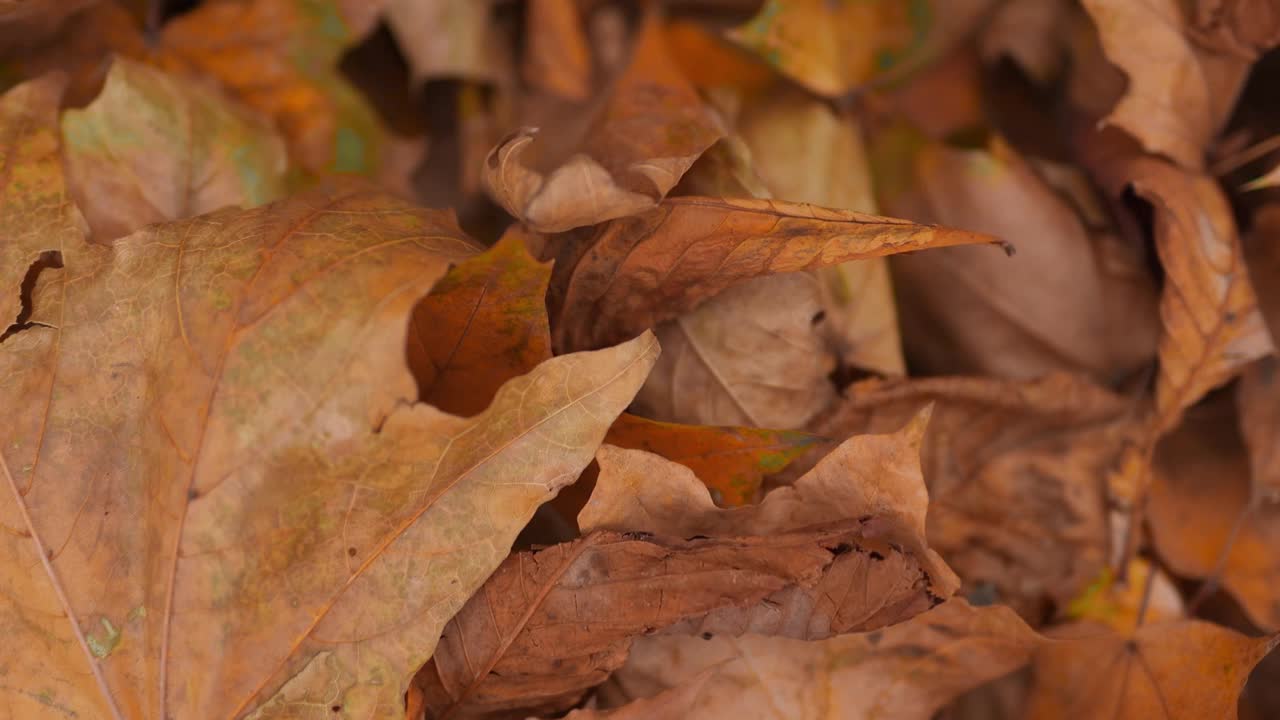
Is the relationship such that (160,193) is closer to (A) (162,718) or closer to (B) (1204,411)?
(A) (162,718)

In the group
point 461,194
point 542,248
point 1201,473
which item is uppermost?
point 542,248

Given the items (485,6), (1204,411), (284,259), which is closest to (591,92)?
(485,6)

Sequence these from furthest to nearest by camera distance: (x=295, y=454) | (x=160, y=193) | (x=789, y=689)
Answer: (x=160, y=193) → (x=789, y=689) → (x=295, y=454)

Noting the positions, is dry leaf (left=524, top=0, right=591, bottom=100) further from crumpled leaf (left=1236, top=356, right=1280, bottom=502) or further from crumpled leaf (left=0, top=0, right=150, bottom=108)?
crumpled leaf (left=1236, top=356, right=1280, bottom=502)

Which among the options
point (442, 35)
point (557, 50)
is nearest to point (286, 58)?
point (442, 35)

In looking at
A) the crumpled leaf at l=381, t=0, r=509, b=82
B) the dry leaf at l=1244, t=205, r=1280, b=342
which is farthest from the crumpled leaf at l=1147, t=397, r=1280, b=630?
the crumpled leaf at l=381, t=0, r=509, b=82

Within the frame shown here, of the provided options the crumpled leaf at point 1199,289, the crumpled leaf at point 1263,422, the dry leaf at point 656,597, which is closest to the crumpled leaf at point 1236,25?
the crumpled leaf at point 1199,289
